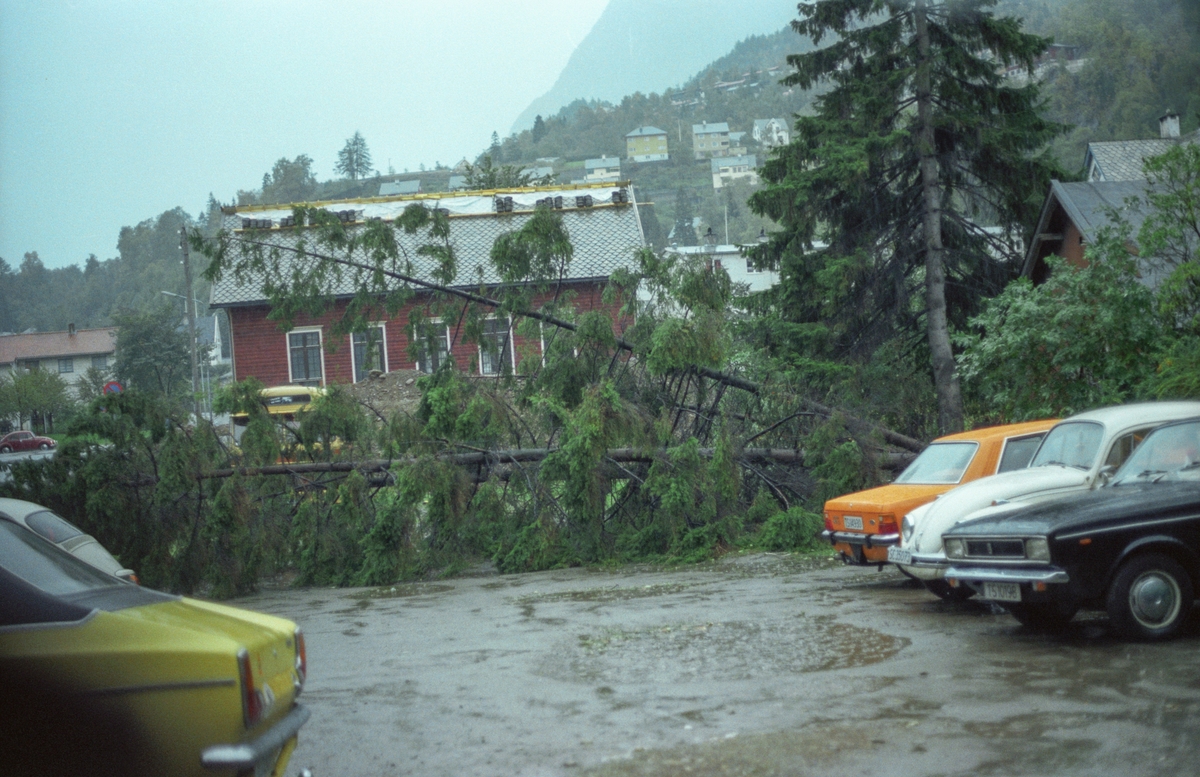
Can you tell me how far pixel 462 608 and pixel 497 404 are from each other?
4.54 metres

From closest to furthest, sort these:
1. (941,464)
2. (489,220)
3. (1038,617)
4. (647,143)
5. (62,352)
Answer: (1038,617) → (941,464) → (62,352) → (489,220) → (647,143)

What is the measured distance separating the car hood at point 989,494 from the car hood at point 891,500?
84cm

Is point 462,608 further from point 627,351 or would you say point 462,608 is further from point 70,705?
point 70,705

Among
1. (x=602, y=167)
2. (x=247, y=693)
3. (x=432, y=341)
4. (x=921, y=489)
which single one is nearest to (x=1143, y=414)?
(x=921, y=489)

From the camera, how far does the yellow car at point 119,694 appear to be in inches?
169

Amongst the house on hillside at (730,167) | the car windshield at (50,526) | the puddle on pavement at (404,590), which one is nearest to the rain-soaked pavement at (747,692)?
the puddle on pavement at (404,590)

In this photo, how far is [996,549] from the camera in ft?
28.1

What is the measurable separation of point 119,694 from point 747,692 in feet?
13.7

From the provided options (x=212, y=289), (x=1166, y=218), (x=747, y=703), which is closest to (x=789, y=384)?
(x=1166, y=218)

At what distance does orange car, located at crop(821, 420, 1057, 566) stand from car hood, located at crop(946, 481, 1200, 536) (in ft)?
8.42

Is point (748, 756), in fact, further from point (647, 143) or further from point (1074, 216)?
point (647, 143)

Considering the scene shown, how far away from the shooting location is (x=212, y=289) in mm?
38875

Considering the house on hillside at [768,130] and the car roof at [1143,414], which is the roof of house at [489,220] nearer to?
the car roof at [1143,414]

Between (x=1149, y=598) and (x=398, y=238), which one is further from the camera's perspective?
(x=398, y=238)
